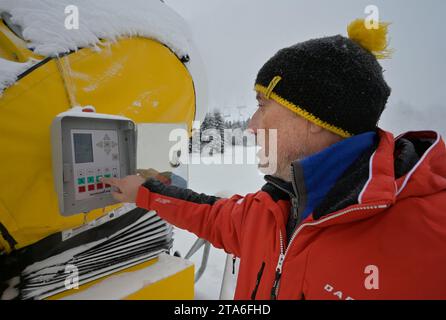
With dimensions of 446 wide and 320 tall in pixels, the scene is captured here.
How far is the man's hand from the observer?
102cm

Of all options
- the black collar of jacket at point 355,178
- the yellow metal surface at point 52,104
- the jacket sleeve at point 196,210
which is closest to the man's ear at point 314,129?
the black collar of jacket at point 355,178

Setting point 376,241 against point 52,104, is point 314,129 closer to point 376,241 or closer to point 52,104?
point 376,241

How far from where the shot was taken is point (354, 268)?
610 millimetres

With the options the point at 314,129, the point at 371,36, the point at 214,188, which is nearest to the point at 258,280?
the point at 314,129

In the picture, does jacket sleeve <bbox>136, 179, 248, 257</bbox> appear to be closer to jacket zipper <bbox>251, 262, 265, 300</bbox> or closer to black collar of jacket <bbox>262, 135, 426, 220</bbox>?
jacket zipper <bbox>251, 262, 265, 300</bbox>

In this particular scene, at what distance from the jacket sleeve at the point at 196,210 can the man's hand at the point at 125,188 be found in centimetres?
2

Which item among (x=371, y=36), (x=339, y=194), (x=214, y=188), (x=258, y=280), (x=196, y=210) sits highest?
(x=371, y=36)

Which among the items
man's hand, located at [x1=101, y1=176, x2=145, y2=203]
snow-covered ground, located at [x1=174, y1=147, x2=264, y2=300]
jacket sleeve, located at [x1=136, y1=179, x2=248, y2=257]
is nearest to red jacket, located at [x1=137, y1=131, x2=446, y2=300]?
jacket sleeve, located at [x1=136, y1=179, x2=248, y2=257]

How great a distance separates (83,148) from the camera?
92 cm

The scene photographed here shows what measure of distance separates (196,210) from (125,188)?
0.28 m

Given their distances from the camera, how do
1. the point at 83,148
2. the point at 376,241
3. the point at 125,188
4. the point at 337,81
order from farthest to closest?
the point at 125,188, the point at 83,148, the point at 337,81, the point at 376,241

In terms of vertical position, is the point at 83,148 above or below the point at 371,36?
below

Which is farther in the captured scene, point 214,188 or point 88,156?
point 214,188

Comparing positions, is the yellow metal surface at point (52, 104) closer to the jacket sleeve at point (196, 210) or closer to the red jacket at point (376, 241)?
the jacket sleeve at point (196, 210)
